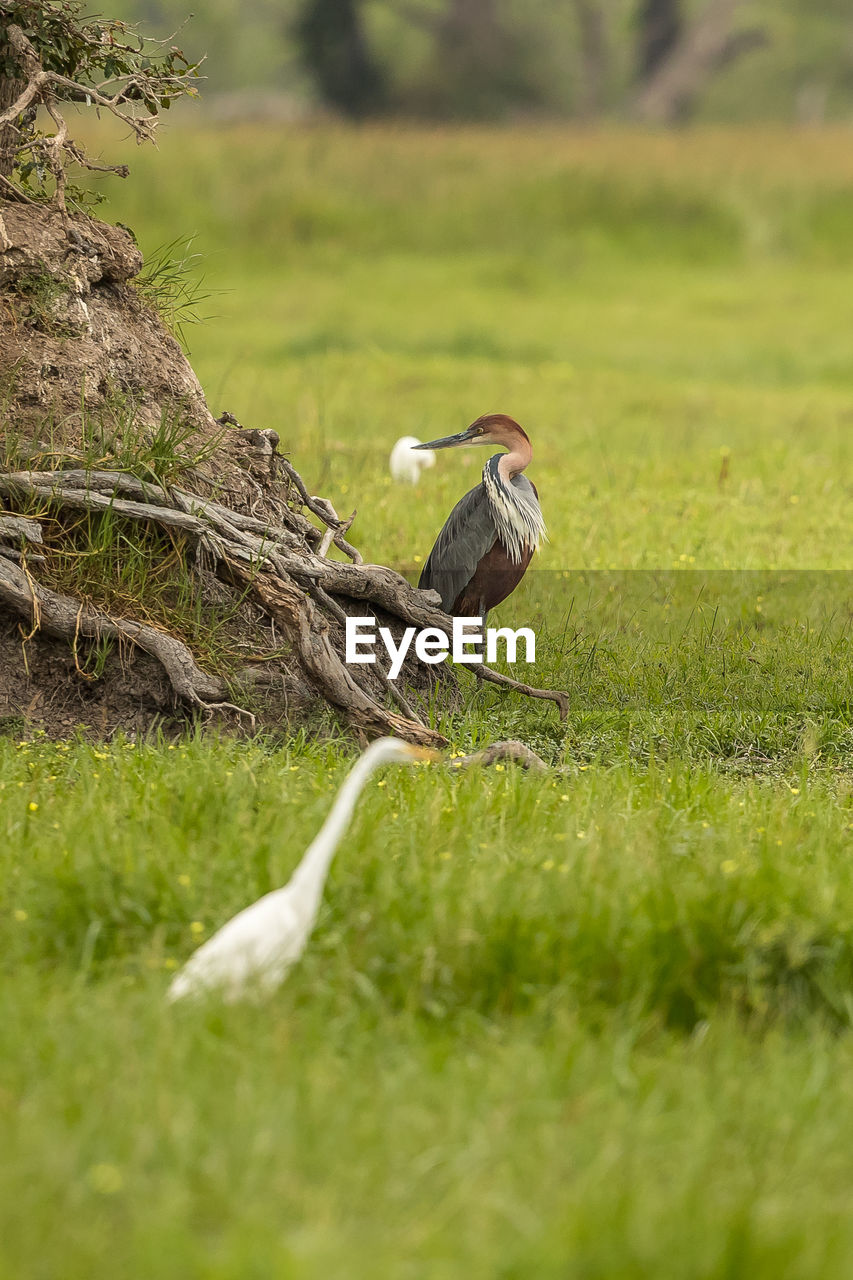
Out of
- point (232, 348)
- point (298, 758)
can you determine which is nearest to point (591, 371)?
point (232, 348)

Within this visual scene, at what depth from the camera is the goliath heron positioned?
651cm

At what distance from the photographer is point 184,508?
5.65m

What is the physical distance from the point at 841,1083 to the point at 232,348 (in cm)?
1643

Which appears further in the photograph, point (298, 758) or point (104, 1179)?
point (298, 758)

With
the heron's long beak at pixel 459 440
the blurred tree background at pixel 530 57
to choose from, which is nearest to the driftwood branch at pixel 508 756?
the heron's long beak at pixel 459 440

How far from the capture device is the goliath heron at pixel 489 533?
6.51 meters

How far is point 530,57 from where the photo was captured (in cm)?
3959

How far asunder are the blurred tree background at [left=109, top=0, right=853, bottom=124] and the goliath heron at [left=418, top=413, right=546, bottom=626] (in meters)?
33.3

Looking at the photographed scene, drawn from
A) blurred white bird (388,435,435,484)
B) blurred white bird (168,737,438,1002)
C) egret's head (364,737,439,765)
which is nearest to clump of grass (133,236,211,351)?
egret's head (364,737,439,765)

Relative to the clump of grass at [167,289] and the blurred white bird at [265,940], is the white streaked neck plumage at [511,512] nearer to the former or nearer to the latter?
the clump of grass at [167,289]

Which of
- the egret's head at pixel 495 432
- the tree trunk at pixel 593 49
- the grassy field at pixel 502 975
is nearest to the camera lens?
the grassy field at pixel 502 975

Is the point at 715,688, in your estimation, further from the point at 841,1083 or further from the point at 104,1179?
the point at 104,1179

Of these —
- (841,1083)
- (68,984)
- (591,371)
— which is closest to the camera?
(841,1083)

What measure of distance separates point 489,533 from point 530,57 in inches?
1428
